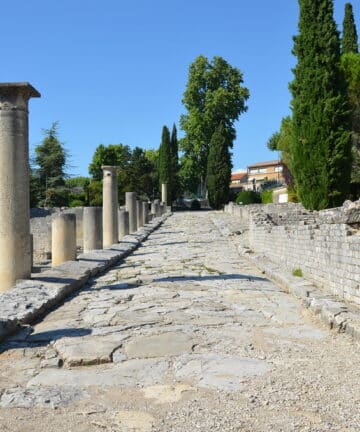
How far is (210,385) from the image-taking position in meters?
3.35

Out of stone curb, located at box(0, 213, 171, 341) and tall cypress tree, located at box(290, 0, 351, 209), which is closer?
stone curb, located at box(0, 213, 171, 341)

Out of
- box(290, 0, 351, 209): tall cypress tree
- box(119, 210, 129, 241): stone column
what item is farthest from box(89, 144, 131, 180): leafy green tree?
box(119, 210, 129, 241): stone column

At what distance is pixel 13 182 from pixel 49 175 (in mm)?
46284

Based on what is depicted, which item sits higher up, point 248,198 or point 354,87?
point 354,87

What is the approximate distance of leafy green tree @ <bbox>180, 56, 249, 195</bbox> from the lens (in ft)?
159

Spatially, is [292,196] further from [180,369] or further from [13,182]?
[180,369]

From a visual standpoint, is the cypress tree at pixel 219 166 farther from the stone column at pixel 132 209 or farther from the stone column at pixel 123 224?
the stone column at pixel 123 224

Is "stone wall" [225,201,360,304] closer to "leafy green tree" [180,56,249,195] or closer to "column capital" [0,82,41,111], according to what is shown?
"column capital" [0,82,41,111]

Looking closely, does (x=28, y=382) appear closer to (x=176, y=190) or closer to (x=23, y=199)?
(x=23, y=199)

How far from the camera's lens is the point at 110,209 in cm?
1543

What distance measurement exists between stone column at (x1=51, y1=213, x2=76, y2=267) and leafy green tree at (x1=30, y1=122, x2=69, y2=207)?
39.4m

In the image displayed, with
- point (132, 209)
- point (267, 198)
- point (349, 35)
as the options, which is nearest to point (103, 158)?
point (267, 198)

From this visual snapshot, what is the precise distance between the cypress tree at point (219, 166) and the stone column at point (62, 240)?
36.2 meters

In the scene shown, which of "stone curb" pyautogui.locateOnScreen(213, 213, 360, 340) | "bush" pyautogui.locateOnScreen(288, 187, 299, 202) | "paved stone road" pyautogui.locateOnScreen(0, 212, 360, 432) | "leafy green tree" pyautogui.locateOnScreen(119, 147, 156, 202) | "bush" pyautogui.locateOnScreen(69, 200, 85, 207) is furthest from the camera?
"leafy green tree" pyautogui.locateOnScreen(119, 147, 156, 202)
